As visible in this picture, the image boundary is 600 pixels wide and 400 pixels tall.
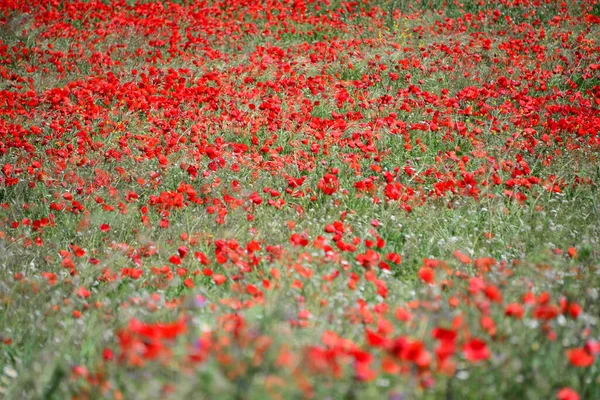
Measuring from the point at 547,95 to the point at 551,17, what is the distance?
416 cm

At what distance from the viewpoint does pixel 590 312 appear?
8.33 feet

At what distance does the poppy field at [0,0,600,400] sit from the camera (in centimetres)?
194

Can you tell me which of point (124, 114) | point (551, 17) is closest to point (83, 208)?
point (124, 114)

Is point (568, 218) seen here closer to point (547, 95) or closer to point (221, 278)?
point (221, 278)

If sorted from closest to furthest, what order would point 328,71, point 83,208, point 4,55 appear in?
point 83,208 < point 328,71 < point 4,55

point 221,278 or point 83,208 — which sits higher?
point 221,278

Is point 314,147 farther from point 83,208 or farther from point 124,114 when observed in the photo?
point 124,114

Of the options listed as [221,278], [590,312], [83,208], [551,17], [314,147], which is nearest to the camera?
[590,312]

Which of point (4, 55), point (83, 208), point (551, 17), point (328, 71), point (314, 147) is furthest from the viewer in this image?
point (551, 17)

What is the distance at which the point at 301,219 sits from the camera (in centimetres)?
405

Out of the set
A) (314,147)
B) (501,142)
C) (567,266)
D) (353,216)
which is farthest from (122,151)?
(567,266)

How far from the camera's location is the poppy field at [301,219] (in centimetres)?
194

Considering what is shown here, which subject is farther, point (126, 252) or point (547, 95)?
point (547, 95)

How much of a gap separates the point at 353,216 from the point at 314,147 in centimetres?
94
